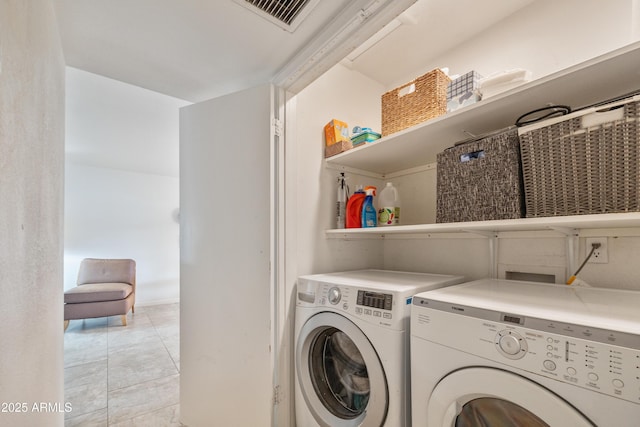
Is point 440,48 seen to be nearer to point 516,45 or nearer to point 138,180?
point 516,45

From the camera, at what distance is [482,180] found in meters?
1.10

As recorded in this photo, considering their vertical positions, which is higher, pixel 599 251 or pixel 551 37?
pixel 551 37

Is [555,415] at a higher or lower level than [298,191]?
lower

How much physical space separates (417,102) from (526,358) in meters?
1.20

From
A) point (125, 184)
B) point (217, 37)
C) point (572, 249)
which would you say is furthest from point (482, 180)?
point (125, 184)

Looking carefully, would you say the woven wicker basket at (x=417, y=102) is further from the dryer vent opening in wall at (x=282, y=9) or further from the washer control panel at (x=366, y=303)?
the washer control panel at (x=366, y=303)

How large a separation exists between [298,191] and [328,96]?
0.71 meters

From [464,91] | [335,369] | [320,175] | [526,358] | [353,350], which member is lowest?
[335,369]

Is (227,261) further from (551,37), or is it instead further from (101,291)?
(101,291)

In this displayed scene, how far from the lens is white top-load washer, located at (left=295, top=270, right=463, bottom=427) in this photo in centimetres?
106

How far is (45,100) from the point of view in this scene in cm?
100

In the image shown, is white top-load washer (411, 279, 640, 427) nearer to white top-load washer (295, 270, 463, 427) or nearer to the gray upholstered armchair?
white top-load washer (295, 270, 463, 427)

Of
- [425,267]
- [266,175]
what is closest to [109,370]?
[266,175]

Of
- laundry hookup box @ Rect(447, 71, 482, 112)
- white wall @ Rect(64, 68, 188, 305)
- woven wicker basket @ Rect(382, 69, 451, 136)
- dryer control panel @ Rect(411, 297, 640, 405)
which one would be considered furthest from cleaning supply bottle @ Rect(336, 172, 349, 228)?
white wall @ Rect(64, 68, 188, 305)
